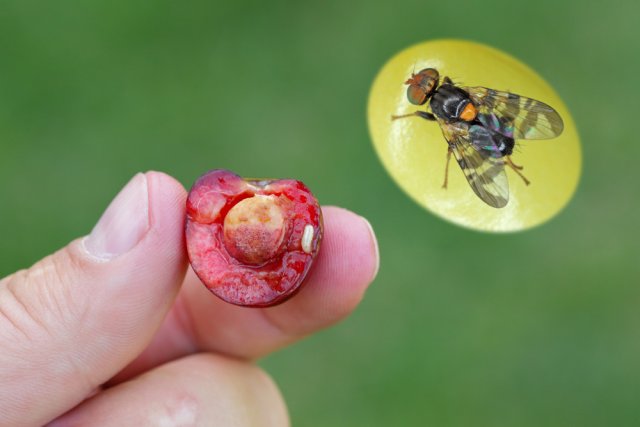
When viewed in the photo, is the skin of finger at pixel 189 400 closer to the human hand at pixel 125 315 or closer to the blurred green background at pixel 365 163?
the human hand at pixel 125 315

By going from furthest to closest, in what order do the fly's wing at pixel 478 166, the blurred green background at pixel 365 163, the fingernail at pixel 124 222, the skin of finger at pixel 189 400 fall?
the blurred green background at pixel 365 163 → the skin of finger at pixel 189 400 → the fingernail at pixel 124 222 → the fly's wing at pixel 478 166

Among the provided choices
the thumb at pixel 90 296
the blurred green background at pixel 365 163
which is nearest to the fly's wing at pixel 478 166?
the thumb at pixel 90 296

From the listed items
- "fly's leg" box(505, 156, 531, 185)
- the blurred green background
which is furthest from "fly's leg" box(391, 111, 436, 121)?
the blurred green background

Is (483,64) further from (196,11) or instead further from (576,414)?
(196,11)

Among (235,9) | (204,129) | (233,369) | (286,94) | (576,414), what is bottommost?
(233,369)

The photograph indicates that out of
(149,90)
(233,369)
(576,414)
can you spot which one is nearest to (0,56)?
(149,90)

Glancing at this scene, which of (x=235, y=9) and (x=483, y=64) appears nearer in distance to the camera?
(x=483, y=64)
